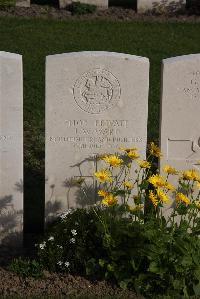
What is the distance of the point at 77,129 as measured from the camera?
529 cm

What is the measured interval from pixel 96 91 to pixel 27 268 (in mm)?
1556

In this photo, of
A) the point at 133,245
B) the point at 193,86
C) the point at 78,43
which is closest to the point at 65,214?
the point at 133,245

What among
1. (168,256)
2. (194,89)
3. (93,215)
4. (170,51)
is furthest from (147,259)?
(170,51)

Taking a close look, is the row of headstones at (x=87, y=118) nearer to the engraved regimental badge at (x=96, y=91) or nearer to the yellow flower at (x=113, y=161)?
the engraved regimental badge at (x=96, y=91)

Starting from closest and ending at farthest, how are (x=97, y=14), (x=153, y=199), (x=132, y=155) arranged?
(x=153, y=199), (x=132, y=155), (x=97, y=14)

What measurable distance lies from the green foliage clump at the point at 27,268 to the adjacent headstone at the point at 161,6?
10.9 meters

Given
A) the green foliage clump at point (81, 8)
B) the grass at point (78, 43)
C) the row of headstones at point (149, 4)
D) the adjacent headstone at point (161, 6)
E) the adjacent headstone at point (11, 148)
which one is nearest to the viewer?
the adjacent headstone at point (11, 148)

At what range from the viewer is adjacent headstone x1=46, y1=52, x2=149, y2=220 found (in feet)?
16.8

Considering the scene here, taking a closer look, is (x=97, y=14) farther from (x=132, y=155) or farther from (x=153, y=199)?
(x=153, y=199)

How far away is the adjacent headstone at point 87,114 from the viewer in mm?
5121

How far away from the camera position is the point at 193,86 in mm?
5258

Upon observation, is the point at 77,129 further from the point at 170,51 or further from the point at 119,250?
the point at 170,51

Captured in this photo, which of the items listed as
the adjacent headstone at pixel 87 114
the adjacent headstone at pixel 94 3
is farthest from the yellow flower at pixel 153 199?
the adjacent headstone at pixel 94 3

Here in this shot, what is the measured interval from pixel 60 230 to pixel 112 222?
0.50 m
